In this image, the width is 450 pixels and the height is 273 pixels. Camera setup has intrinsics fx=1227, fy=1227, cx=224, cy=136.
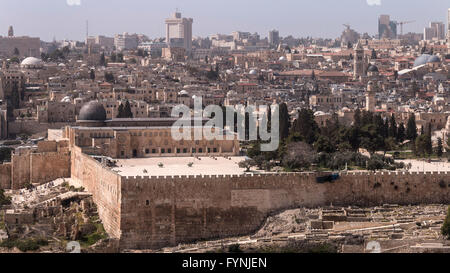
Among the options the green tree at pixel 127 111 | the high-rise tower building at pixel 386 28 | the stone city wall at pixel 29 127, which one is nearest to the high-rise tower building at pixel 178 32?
the high-rise tower building at pixel 386 28

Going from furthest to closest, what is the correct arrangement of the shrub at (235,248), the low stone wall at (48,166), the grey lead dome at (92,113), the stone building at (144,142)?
1. the grey lead dome at (92,113)
2. the stone building at (144,142)
3. the low stone wall at (48,166)
4. the shrub at (235,248)

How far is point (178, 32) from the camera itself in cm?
15725

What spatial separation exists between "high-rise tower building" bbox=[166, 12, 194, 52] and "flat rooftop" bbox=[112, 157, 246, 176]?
113m

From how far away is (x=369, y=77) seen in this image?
9662 cm

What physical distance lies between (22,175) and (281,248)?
14.9m

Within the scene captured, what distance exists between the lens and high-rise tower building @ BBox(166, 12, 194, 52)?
15512 cm

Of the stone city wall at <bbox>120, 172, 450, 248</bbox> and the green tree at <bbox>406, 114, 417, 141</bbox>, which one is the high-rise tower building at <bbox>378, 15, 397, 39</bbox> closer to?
the green tree at <bbox>406, 114, 417, 141</bbox>

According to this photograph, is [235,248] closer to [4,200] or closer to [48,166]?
[4,200]

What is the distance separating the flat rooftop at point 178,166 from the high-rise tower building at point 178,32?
4458 inches

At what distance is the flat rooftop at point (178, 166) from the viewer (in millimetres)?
33844

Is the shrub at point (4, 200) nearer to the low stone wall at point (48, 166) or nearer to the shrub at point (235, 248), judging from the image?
the low stone wall at point (48, 166)

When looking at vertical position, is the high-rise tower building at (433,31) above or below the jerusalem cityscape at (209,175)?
above

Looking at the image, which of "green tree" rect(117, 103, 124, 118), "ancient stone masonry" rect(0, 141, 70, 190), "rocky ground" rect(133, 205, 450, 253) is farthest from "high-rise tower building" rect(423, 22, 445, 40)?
"rocky ground" rect(133, 205, 450, 253)
